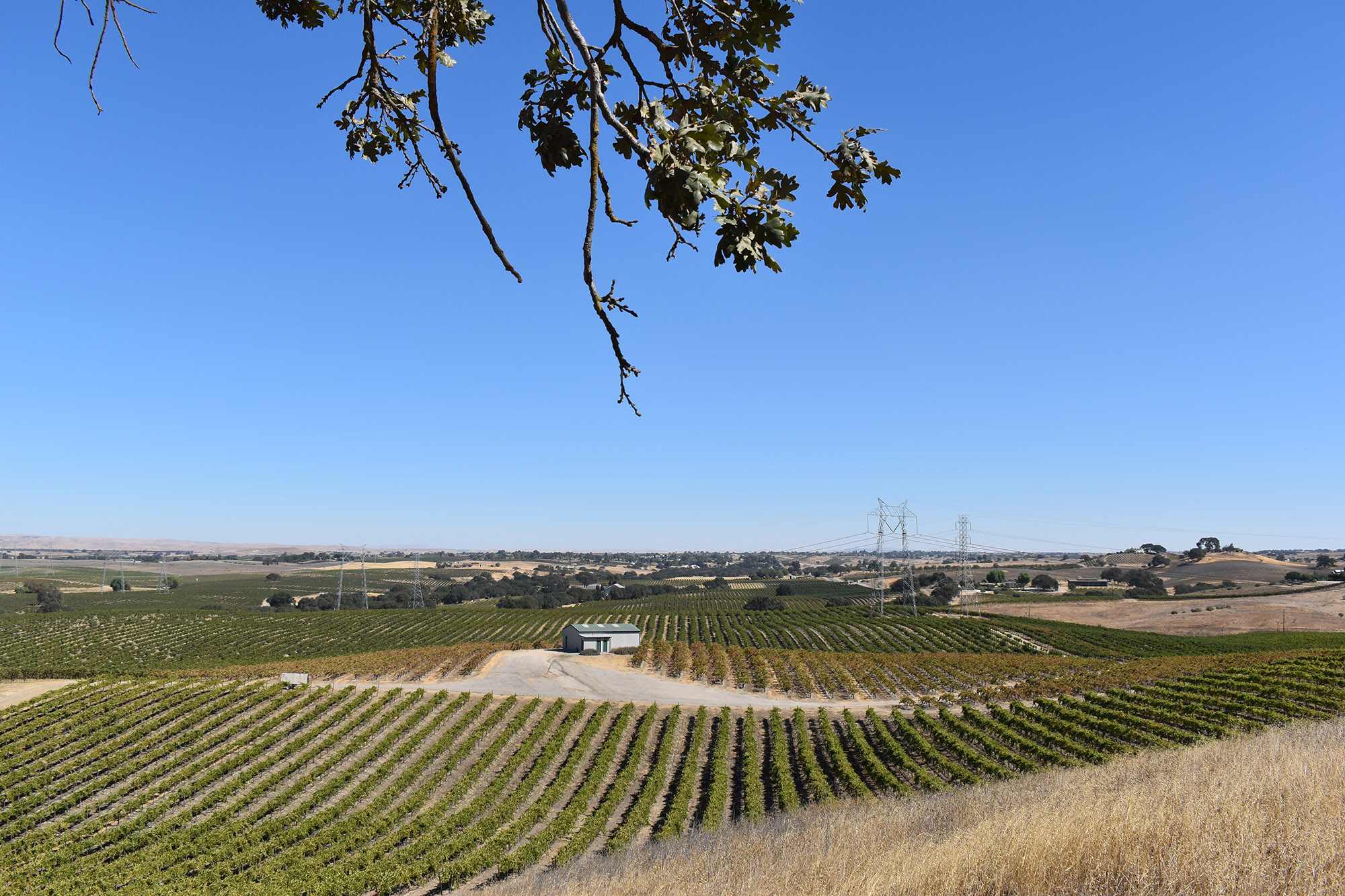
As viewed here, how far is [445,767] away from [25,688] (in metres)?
34.6

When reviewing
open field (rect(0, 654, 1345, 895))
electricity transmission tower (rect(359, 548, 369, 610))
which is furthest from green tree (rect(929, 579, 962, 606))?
electricity transmission tower (rect(359, 548, 369, 610))

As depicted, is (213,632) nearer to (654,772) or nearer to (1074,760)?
(654,772)

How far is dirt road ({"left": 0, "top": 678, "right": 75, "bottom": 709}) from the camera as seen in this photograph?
36.4 metres

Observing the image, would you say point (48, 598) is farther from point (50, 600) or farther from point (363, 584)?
point (363, 584)

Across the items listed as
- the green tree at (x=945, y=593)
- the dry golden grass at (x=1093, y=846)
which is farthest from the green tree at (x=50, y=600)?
the green tree at (x=945, y=593)

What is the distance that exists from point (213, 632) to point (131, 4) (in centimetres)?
8963

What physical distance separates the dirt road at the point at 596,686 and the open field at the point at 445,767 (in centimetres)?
310

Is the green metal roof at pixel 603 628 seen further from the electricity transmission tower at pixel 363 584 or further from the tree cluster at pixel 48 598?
the tree cluster at pixel 48 598

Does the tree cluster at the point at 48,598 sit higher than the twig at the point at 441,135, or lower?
lower

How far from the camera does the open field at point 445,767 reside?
17906mm

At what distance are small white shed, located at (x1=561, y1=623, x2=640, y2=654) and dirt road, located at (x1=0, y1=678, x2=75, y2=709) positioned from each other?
1317 inches

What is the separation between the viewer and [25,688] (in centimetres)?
3916

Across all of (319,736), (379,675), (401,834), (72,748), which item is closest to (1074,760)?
(401,834)

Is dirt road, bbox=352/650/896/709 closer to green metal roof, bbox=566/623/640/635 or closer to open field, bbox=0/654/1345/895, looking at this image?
open field, bbox=0/654/1345/895
